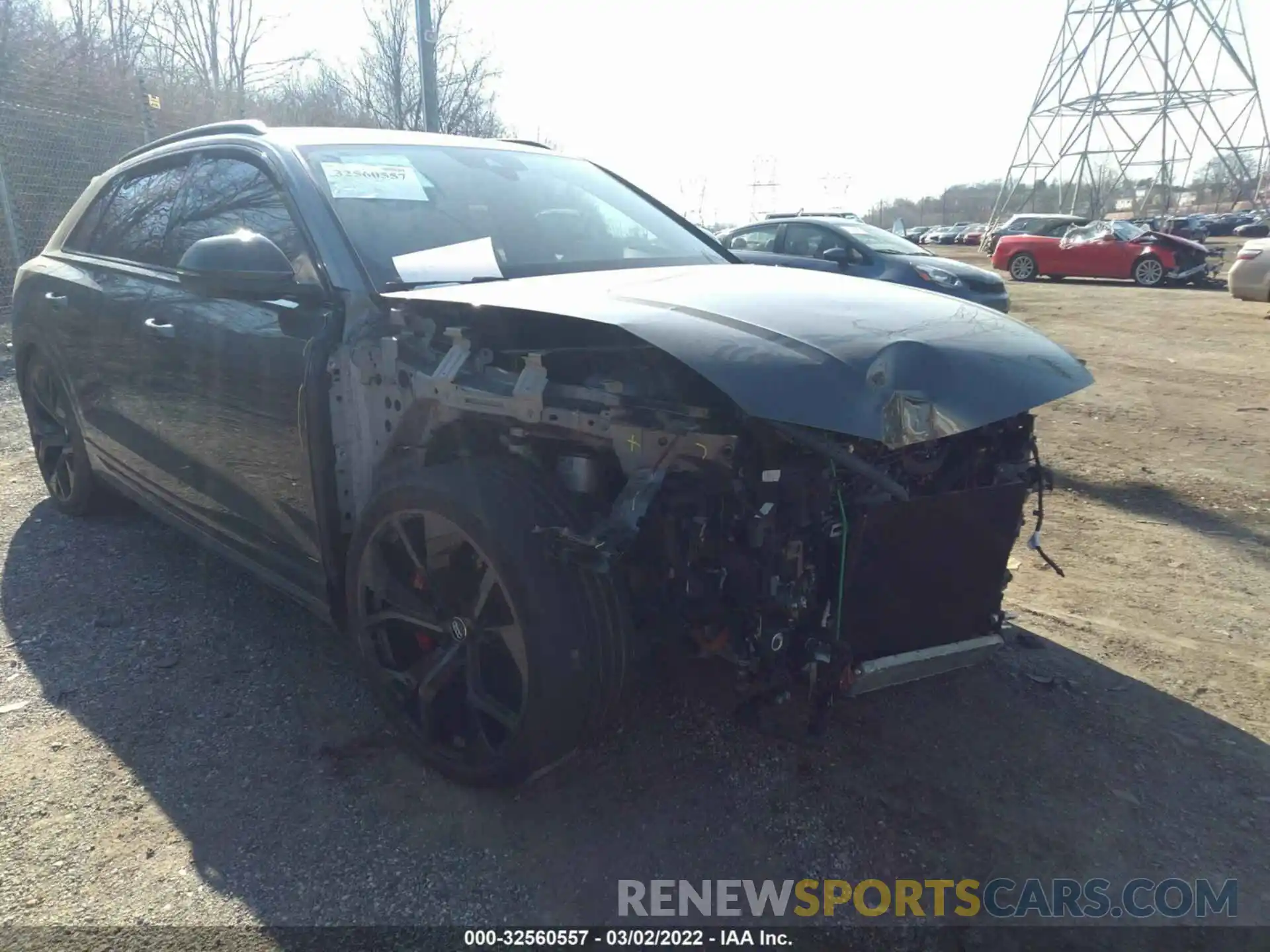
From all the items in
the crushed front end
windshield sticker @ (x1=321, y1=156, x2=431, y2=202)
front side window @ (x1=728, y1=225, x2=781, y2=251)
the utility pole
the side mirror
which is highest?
the utility pole

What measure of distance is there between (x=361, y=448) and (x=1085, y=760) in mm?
2385

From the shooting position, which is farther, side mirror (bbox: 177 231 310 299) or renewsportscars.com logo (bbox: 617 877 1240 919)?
side mirror (bbox: 177 231 310 299)

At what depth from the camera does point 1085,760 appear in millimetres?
2699

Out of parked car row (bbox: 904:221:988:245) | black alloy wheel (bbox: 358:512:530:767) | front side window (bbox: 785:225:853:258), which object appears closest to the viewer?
black alloy wheel (bbox: 358:512:530:767)

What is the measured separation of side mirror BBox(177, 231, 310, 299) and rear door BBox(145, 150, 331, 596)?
0.05 metres

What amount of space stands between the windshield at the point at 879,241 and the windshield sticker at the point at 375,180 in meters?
7.77

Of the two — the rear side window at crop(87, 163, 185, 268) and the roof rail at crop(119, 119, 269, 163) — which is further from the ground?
the roof rail at crop(119, 119, 269, 163)

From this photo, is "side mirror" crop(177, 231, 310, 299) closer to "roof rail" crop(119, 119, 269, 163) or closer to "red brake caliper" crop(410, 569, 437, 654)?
"roof rail" crop(119, 119, 269, 163)

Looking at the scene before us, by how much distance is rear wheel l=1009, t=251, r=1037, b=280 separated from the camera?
21.8m

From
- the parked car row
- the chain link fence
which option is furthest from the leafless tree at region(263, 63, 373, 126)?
the parked car row

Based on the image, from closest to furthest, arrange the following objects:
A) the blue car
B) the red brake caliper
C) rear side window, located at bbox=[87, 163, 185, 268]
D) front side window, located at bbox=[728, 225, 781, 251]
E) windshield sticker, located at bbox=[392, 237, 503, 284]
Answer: the red brake caliper, windshield sticker, located at bbox=[392, 237, 503, 284], rear side window, located at bbox=[87, 163, 185, 268], the blue car, front side window, located at bbox=[728, 225, 781, 251]

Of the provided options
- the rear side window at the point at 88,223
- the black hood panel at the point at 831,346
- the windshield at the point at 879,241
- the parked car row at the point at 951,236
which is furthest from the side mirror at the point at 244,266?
the parked car row at the point at 951,236

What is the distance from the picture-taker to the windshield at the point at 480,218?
2.87 metres

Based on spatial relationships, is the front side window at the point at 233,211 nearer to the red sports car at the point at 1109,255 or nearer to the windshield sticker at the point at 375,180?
the windshield sticker at the point at 375,180
